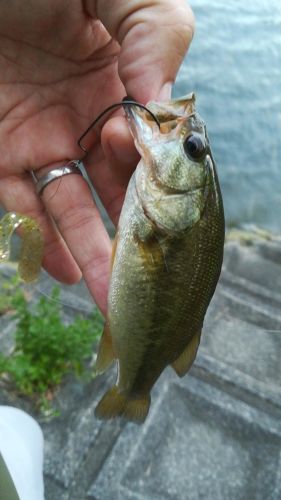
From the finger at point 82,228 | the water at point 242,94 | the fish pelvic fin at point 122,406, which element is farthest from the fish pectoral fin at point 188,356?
the water at point 242,94

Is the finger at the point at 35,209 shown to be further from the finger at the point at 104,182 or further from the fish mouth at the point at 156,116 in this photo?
the fish mouth at the point at 156,116

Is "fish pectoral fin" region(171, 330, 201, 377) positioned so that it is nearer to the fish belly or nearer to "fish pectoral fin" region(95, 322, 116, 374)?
the fish belly

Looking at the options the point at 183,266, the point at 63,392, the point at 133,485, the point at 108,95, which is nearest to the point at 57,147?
the point at 108,95

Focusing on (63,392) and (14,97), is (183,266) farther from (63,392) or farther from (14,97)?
(63,392)

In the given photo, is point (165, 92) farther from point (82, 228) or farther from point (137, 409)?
point (137, 409)

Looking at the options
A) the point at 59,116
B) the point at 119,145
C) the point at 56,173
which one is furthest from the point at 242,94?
the point at 119,145

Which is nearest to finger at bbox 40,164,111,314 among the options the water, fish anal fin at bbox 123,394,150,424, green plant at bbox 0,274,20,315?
fish anal fin at bbox 123,394,150,424
